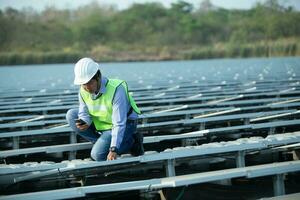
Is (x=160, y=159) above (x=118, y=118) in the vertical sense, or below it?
below

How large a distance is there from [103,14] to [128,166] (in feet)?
153

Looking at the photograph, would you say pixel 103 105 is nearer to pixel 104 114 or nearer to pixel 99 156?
pixel 104 114

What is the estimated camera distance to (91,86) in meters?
4.42

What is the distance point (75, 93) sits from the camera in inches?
498

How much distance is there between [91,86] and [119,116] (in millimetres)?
310

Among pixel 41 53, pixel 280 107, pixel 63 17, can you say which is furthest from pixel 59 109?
pixel 63 17

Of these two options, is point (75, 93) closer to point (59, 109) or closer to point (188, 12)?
point (59, 109)

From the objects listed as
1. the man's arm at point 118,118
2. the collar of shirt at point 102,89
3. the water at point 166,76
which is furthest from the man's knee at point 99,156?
the water at point 166,76

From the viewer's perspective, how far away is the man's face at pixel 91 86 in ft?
14.4

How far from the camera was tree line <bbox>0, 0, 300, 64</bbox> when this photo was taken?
123 feet

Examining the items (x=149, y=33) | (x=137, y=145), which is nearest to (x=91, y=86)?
(x=137, y=145)

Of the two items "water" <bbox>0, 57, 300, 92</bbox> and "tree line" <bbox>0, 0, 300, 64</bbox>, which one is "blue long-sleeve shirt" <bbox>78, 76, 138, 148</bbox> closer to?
"water" <bbox>0, 57, 300, 92</bbox>

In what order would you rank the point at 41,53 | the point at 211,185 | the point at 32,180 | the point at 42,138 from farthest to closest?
the point at 41,53 < the point at 42,138 < the point at 211,185 < the point at 32,180

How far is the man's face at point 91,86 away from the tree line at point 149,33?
98.8 ft
